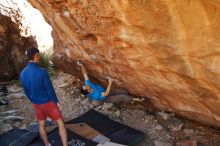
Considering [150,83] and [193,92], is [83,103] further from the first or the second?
[193,92]

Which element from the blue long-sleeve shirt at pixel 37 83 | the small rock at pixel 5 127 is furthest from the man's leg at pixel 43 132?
the small rock at pixel 5 127

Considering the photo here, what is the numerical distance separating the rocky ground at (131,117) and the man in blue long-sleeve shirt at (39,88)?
1.52m

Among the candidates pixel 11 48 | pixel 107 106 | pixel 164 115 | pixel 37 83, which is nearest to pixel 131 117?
pixel 107 106

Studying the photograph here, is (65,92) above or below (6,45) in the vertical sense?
below

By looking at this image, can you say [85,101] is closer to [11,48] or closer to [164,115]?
[164,115]

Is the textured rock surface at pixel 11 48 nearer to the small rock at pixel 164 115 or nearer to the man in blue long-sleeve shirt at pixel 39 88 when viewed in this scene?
the man in blue long-sleeve shirt at pixel 39 88

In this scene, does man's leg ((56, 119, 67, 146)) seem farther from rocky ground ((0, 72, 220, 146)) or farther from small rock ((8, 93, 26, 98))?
small rock ((8, 93, 26, 98))

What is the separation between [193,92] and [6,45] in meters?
5.34

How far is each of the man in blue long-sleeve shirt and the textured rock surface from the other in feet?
12.7

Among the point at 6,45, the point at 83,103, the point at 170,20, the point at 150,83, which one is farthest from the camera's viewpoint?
the point at 6,45

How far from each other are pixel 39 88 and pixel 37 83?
9 centimetres

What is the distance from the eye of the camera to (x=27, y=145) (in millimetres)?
6418

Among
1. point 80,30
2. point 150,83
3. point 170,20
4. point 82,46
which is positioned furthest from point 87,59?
point 170,20

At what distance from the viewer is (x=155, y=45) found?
517 centimetres
